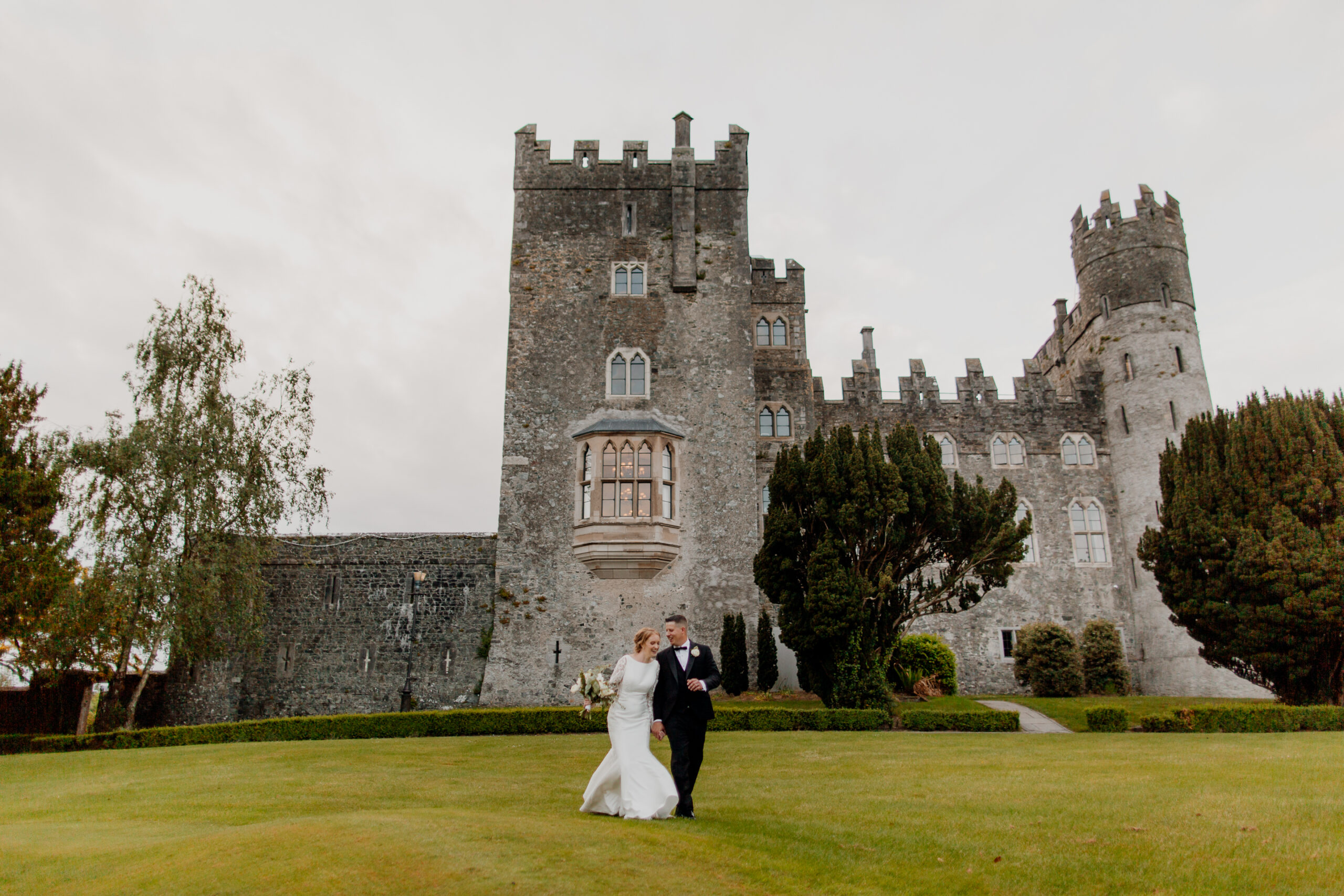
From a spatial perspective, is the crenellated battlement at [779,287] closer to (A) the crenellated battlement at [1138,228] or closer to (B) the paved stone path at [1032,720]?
(A) the crenellated battlement at [1138,228]

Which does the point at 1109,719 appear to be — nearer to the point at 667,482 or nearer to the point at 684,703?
the point at 667,482

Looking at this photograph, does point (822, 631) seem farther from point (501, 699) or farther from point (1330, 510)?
point (1330, 510)

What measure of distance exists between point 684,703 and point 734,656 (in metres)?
17.0

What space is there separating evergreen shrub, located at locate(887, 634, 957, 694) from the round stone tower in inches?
347

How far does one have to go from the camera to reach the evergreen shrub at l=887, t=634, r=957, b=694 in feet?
96.9

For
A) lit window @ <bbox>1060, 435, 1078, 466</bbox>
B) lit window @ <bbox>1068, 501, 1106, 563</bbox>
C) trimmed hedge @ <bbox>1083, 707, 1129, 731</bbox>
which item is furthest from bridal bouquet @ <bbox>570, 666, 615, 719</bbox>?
lit window @ <bbox>1060, 435, 1078, 466</bbox>

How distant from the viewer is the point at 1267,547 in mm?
21375

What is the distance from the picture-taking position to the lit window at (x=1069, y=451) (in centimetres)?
3641

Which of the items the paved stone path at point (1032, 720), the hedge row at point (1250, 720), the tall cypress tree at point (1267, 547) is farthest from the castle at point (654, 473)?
the hedge row at point (1250, 720)

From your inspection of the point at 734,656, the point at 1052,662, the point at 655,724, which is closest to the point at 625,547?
the point at 734,656

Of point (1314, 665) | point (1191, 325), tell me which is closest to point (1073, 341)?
point (1191, 325)

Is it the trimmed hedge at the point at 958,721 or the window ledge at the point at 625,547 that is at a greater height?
the window ledge at the point at 625,547

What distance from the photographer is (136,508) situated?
1032 inches

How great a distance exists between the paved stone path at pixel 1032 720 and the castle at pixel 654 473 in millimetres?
6202
